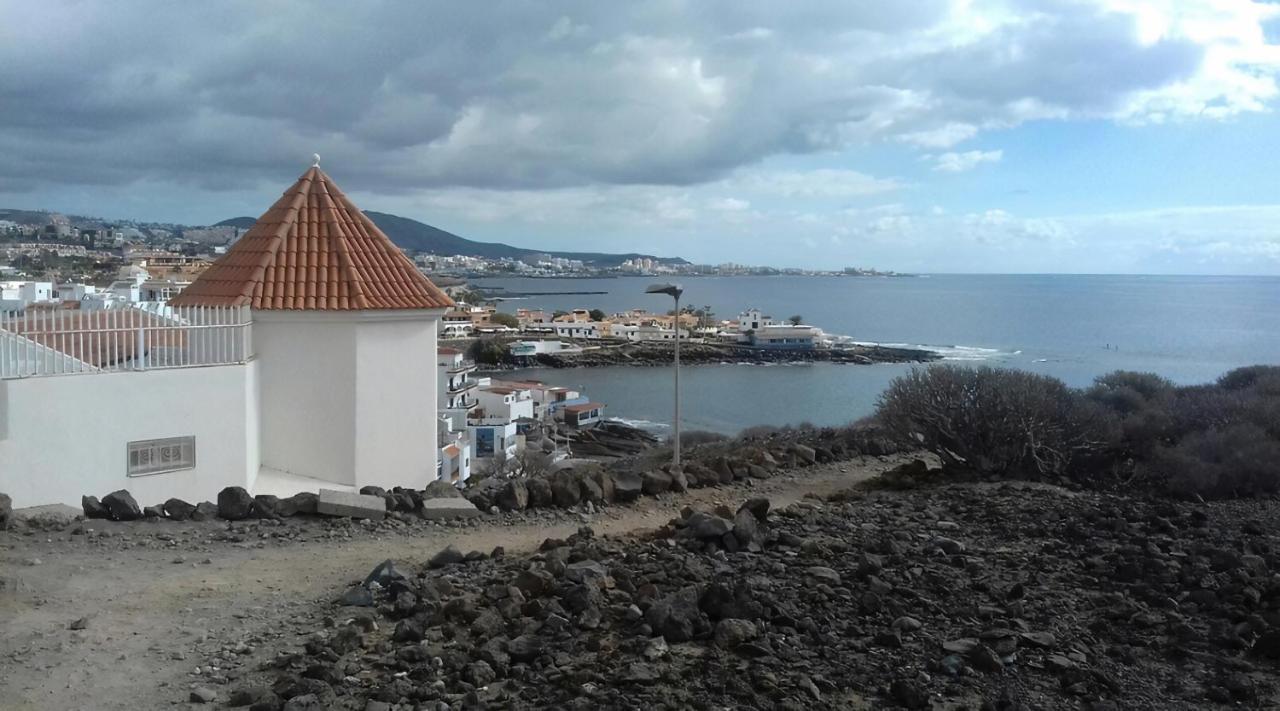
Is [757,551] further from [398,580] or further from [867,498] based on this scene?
[867,498]

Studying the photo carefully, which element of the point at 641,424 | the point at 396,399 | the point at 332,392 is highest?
the point at 332,392

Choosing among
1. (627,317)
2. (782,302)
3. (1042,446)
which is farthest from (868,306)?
(1042,446)

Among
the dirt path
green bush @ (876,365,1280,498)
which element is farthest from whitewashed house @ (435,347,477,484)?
the dirt path

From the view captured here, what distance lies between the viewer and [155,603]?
586cm

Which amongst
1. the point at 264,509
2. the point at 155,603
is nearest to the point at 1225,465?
the point at 264,509

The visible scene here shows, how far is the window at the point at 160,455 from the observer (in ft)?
31.8

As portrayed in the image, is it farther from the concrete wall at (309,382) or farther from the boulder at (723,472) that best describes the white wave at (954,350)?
the concrete wall at (309,382)

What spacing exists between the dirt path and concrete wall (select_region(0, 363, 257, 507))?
6.65 feet

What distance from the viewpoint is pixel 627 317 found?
→ 124m

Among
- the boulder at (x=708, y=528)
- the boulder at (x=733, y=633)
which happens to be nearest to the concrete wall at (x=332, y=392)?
the boulder at (x=708, y=528)

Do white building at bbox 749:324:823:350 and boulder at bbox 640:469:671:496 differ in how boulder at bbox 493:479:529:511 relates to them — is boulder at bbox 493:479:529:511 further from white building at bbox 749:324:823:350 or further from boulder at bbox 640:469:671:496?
white building at bbox 749:324:823:350

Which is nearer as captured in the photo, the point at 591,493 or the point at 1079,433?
the point at 591,493

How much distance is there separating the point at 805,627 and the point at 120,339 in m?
8.12

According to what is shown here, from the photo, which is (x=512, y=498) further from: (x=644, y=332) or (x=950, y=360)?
(x=644, y=332)
